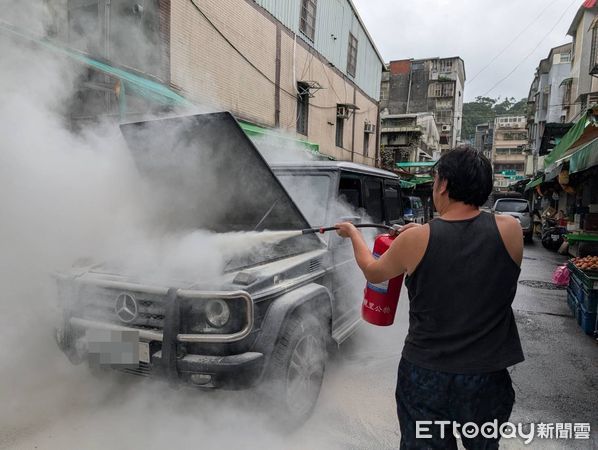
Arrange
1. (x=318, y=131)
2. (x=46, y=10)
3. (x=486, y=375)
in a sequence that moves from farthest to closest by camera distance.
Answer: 1. (x=318, y=131)
2. (x=46, y=10)
3. (x=486, y=375)

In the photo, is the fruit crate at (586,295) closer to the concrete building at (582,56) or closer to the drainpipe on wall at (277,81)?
the drainpipe on wall at (277,81)

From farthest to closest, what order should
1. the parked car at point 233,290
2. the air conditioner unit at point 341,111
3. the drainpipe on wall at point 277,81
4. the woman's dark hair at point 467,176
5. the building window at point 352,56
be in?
the building window at point 352,56, the air conditioner unit at point 341,111, the drainpipe on wall at point 277,81, the parked car at point 233,290, the woman's dark hair at point 467,176

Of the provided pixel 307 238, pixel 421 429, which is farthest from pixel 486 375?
pixel 307 238

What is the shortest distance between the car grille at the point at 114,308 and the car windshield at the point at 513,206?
17.5m

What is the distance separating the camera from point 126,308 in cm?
275

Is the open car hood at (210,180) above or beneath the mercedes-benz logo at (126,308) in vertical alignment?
above

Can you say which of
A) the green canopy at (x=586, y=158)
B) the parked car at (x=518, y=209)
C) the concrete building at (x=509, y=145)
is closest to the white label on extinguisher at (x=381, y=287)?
the green canopy at (x=586, y=158)

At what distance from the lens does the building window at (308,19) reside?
1389 centimetres

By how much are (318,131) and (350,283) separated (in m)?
12.6

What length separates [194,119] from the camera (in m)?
3.18

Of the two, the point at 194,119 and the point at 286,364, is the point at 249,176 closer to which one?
the point at 194,119

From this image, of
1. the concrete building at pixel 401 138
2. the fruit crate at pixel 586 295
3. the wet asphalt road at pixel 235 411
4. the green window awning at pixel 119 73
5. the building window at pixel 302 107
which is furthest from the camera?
the concrete building at pixel 401 138

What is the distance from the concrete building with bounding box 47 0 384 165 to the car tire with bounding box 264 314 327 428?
140 inches

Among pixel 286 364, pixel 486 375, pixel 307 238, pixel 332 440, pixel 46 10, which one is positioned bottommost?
pixel 332 440
